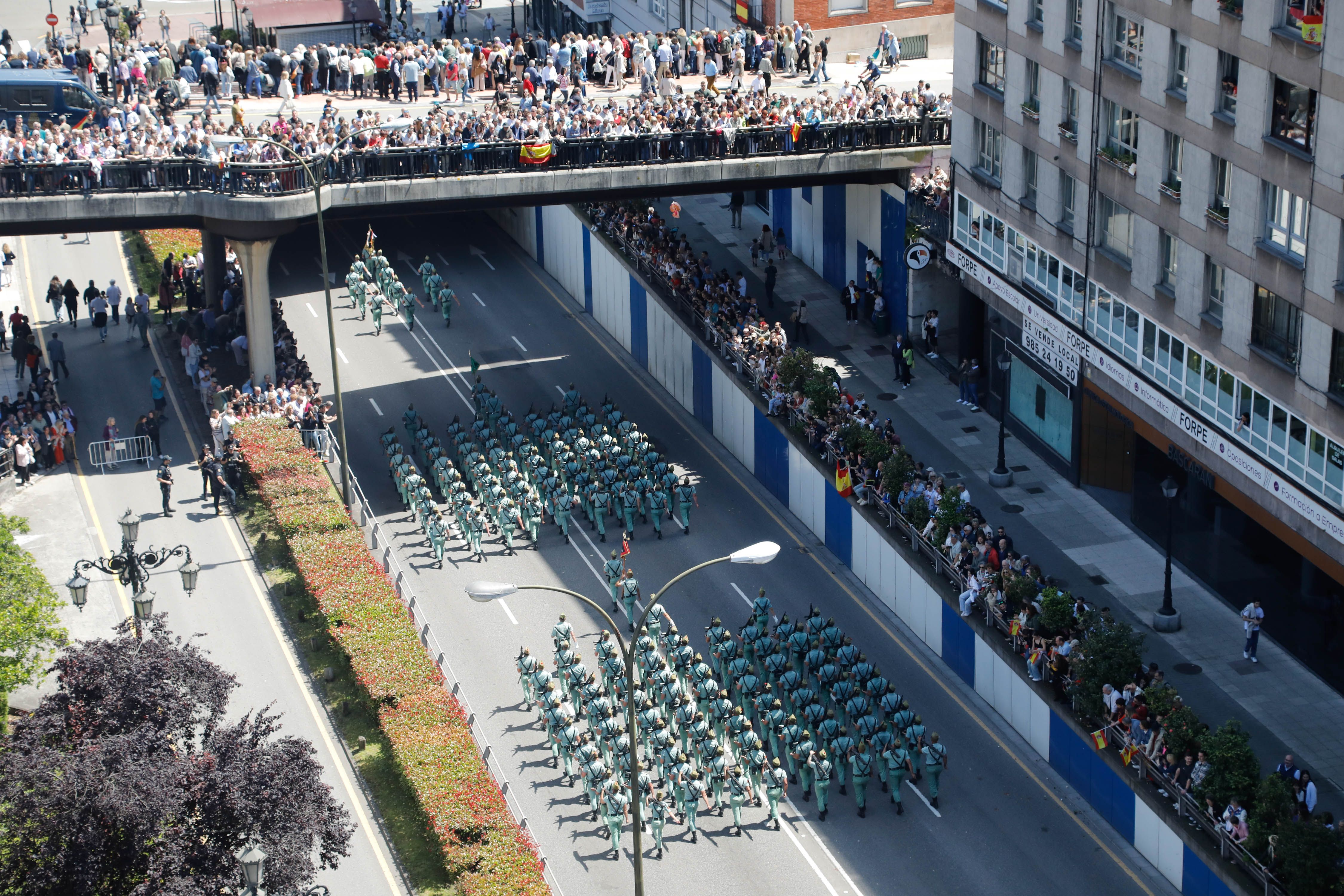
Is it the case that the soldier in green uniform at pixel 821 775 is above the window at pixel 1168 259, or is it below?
below

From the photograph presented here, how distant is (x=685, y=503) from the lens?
159 feet

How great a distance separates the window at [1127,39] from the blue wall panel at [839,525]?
11741mm

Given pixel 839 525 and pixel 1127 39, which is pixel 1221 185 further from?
pixel 839 525

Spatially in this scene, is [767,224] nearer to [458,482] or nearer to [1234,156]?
[458,482]

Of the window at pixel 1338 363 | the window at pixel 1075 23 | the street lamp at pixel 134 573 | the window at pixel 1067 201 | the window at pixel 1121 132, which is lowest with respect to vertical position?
the street lamp at pixel 134 573

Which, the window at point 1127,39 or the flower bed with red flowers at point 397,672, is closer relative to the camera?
the flower bed with red flowers at point 397,672

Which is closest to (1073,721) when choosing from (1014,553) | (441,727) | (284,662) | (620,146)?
(1014,553)

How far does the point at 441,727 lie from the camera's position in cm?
3816

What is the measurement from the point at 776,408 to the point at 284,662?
14086 mm

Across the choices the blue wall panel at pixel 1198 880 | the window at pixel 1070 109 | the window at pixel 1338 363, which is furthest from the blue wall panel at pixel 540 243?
the blue wall panel at pixel 1198 880

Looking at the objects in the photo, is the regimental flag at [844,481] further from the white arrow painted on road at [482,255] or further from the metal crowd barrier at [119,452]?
the white arrow painted on road at [482,255]

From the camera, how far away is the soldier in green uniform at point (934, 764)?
36.9 m

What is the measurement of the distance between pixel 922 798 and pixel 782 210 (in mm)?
30117

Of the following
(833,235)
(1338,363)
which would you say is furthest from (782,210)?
(1338,363)
